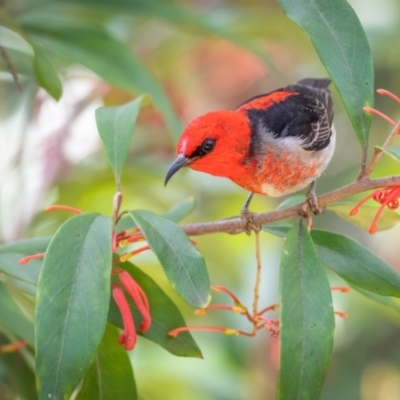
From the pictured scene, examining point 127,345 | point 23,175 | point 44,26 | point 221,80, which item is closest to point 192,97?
point 221,80

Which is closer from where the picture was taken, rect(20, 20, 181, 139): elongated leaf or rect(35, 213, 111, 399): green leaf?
rect(35, 213, 111, 399): green leaf

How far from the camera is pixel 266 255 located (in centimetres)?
371

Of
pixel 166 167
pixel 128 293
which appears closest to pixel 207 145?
pixel 128 293

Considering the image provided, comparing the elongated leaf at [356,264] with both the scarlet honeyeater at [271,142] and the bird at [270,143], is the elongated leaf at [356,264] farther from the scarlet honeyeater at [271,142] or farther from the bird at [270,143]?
the scarlet honeyeater at [271,142]

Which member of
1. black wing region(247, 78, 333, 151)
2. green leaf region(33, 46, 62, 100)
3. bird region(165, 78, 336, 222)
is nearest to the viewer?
green leaf region(33, 46, 62, 100)

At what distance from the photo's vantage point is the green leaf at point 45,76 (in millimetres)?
1812

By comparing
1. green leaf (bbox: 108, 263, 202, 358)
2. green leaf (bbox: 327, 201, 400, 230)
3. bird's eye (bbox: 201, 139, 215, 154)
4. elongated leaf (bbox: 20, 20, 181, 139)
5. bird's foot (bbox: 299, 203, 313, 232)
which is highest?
bird's foot (bbox: 299, 203, 313, 232)

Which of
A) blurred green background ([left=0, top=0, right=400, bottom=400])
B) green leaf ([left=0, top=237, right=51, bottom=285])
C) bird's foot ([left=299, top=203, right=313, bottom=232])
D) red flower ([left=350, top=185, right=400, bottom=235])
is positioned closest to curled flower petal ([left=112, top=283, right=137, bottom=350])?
green leaf ([left=0, top=237, right=51, bottom=285])

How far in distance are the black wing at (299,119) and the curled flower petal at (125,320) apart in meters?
0.81

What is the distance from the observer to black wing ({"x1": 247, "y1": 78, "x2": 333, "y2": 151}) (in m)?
2.18

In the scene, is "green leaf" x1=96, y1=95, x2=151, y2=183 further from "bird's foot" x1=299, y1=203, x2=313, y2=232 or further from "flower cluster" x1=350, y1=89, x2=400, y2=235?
"flower cluster" x1=350, y1=89, x2=400, y2=235

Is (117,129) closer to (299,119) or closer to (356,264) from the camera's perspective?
(356,264)

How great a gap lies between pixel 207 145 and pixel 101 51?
65 centimetres

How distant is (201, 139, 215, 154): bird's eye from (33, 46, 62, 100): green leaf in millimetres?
411
